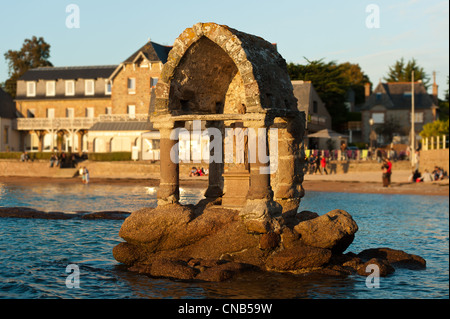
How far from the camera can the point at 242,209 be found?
14.7 metres

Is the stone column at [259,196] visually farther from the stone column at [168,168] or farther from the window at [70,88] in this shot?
the window at [70,88]

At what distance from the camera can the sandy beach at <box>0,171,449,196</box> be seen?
37469mm

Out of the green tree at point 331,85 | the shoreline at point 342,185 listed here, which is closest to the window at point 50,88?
the shoreline at point 342,185

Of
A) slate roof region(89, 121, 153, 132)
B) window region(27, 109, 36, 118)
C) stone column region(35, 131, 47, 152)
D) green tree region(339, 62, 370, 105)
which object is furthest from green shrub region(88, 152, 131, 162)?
green tree region(339, 62, 370, 105)

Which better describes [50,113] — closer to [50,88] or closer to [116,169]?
[50,88]

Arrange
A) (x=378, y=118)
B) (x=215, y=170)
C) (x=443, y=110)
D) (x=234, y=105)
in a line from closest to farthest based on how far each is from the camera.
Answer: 1. (x=234, y=105)
2. (x=215, y=170)
3. (x=378, y=118)
4. (x=443, y=110)

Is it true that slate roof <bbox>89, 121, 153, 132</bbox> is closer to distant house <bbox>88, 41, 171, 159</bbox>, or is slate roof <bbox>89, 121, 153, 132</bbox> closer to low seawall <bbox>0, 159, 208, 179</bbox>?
distant house <bbox>88, 41, 171, 159</bbox>

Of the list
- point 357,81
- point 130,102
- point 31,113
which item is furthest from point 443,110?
point 31,113

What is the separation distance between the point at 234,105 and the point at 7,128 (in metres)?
54.7

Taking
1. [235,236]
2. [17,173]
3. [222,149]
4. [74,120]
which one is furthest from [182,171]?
[235,236]

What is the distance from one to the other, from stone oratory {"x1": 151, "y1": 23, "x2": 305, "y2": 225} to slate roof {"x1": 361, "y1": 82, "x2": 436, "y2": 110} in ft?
202

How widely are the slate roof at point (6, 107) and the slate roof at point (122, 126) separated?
13010mm

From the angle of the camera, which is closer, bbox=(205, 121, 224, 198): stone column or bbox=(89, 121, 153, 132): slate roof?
bbox=(205, 121, 224, 198): stone column

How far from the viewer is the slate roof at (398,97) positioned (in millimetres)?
76062
